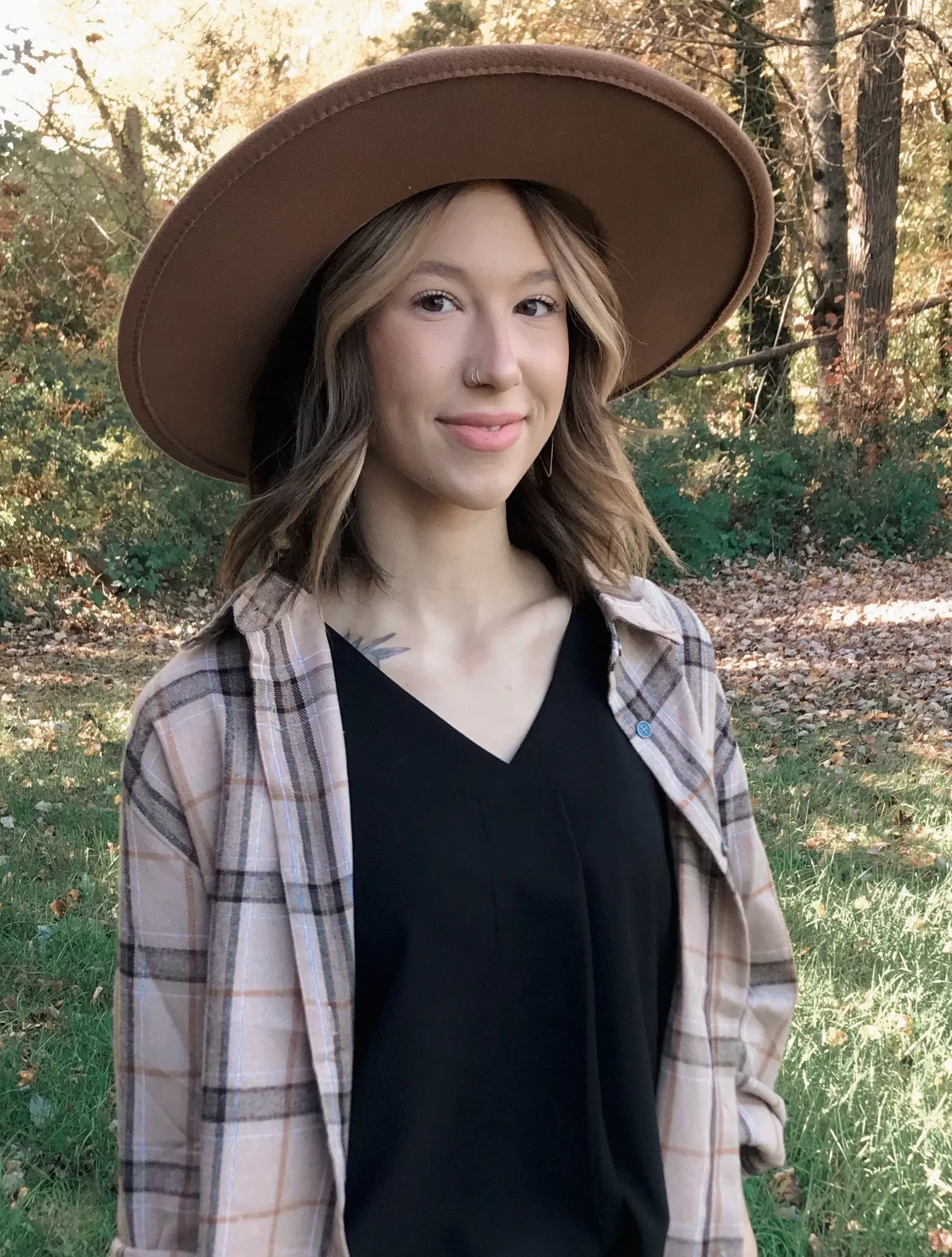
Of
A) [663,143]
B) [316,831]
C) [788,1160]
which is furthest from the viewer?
[788,1160]

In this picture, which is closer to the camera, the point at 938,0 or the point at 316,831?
the point at 316,831

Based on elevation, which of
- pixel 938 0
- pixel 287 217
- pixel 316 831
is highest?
pixel 938 0

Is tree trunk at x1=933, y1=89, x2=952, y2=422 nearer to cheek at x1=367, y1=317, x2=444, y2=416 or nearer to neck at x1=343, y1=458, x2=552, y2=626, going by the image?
neck at x1=343, y1=458, x2=552, y2=626

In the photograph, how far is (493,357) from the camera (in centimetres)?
162

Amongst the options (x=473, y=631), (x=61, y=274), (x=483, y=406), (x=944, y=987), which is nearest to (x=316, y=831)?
(x=473, y=631)

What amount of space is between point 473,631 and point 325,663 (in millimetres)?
280

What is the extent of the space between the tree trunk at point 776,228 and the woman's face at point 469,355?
11402 millimetres

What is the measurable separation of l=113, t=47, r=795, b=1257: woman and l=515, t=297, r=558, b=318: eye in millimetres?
18

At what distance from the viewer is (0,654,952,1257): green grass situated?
2902 millimetres

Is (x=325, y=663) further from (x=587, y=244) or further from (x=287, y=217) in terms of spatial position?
(x=587, y=244)

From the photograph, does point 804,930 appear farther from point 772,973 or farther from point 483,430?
point 483,430

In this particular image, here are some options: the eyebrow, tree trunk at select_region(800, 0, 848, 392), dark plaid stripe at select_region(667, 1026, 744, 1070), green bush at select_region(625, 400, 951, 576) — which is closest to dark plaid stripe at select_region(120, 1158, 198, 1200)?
dark plaid stripe at select_region(667, 1026, 744, 1070)

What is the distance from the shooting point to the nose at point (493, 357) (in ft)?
5.30

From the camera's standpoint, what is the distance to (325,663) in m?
1.64
